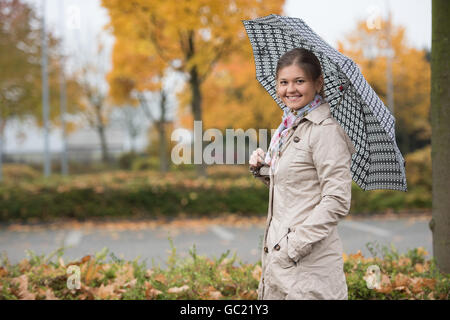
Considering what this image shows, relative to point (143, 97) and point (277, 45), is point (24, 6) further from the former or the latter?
point (277, 45)

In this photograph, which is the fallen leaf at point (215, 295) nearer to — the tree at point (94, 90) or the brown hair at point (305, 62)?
the brown hair at point (305, 62)

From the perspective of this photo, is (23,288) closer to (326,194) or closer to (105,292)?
(105,292)

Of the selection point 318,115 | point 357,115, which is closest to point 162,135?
point 357,115

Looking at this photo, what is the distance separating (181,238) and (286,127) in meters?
6.85

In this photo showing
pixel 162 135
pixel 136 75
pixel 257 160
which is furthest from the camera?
pixel 162 135

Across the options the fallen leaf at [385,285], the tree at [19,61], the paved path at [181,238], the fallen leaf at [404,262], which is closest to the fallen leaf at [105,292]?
the fallen leaf at [385,285]

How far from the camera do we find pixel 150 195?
1116cm

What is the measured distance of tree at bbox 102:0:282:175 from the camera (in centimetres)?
1201

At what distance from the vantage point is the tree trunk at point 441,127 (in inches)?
139

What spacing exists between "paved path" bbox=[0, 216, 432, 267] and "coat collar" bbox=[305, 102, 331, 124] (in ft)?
16.8

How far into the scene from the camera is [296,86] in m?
2.13

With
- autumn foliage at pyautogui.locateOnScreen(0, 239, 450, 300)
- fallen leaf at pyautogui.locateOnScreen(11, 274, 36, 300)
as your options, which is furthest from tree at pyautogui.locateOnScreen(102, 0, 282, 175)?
fallen leaf at pyautogui.locateOnScreen(11, 274, 36, 300)

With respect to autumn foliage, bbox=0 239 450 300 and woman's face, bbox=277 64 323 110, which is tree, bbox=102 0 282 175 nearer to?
autumn foliage, bbox=0 239 450 300
